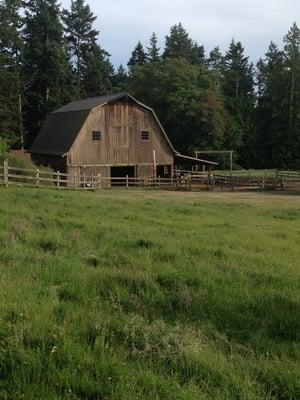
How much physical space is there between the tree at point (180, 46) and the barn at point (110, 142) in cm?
4241

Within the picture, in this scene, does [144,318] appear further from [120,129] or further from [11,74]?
[11,74]

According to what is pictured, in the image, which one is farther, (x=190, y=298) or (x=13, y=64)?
(x=13, y=64)

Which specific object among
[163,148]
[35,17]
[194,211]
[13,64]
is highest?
[35,17]

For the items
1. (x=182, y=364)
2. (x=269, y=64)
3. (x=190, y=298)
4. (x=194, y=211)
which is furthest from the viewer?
(x=269, y=64)

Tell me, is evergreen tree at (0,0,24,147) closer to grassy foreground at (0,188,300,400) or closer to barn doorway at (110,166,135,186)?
barn doorway at (110,166,135,186)

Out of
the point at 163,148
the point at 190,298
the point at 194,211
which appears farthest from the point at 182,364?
the point at 163,148

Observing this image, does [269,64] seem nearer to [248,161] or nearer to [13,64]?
[248,161]

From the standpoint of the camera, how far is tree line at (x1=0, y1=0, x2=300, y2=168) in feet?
214

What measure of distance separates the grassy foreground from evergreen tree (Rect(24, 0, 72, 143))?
5697 cm

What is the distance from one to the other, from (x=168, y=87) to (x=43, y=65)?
1545cm

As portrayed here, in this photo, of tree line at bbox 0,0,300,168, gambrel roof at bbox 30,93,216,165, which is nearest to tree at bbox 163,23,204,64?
tree line at bbox 0,0,300,168

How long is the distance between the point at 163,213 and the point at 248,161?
62800mm

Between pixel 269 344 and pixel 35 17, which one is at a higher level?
pixel 35 17

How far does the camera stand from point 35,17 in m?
68.3
